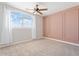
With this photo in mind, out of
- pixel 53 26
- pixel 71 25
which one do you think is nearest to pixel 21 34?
pixel 53 26

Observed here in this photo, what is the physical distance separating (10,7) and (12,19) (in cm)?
67

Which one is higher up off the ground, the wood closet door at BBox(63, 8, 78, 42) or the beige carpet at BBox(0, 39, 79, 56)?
the wood closet door at BBox(63, 8, 78, 42)

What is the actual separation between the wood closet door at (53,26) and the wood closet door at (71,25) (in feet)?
1.77

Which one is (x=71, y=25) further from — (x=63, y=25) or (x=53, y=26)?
(x=53, y=26)

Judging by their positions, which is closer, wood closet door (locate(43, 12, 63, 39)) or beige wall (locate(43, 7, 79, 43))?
beige wall (locate(43, 7, 79, 43))

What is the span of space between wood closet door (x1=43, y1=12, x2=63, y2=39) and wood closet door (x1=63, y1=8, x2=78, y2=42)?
540 mm

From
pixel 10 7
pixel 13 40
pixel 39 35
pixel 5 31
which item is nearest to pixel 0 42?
pixel 5 31

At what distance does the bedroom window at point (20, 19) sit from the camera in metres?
5.37

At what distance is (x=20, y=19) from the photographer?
6020mm

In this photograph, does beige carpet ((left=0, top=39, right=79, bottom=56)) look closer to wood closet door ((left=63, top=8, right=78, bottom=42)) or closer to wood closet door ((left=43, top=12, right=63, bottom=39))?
wood closet door ((left=63, top=8, right=78, bottom=42))

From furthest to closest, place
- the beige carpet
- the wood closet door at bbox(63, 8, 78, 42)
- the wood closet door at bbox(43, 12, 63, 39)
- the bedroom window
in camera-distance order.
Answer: the wood closet door at bbox(43, 12, 63, 39) < the bedroom window < the wood closet door at bbox(63, 8, 78, 42) < the beige carpet

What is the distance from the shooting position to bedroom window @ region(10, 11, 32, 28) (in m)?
5.37

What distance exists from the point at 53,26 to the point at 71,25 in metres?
1.88

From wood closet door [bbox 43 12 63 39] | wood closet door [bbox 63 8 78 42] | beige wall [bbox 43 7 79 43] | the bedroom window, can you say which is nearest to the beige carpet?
wood closet door [bbox 63 8 78 42]
